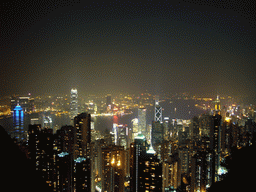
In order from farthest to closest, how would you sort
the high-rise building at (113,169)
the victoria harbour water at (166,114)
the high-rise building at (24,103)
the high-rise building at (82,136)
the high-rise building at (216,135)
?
the victoria harbour water at (166,114) < the high-rise building at (216,135) < the high-rise building at (82,136) < the high-rise building at (24,103) < the high-rise building at (113,169)

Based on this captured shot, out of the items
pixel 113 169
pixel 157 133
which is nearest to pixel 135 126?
pixel 157 133

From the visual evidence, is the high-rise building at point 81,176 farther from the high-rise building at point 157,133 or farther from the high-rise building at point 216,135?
the high-rise building at point 157,133

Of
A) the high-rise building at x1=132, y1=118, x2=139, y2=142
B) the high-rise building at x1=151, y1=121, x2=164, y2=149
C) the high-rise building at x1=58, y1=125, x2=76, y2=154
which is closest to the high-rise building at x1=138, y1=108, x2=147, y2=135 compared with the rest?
the high-rise building at x1=132, y1=118, x2=139, y2=142

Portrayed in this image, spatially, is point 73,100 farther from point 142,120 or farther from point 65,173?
point 65,173

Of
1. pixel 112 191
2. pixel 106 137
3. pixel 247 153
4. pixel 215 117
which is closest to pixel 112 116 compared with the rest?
pixel 106 137

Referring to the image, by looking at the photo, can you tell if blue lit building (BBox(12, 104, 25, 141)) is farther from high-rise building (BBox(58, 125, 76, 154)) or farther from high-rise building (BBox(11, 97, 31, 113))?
high-rise building (BBox(58, 125, 76, 154))

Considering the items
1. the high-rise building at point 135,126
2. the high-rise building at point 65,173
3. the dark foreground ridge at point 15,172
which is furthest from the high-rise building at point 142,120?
the dark foreground ridge at point 15,172

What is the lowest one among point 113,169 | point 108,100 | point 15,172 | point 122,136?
point 113,169

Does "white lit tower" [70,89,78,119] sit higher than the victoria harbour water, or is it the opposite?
"white lit tower" [70,89,78,119]
